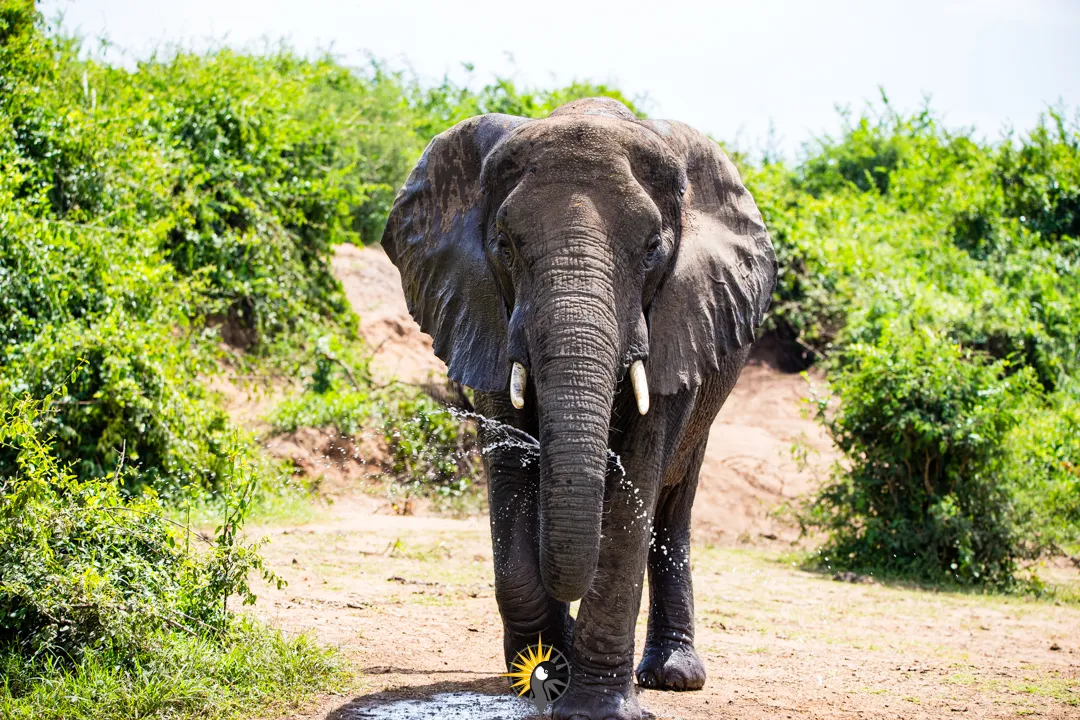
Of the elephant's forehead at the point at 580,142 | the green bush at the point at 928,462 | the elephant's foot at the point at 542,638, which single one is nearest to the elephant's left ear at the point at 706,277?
the elephant's forehead at the point at 580,142

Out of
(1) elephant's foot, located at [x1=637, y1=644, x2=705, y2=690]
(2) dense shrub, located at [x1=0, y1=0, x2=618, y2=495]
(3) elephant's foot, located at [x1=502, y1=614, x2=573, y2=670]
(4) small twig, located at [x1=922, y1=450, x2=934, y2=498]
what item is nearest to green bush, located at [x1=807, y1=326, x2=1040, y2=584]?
(4) small twig, located at [x1=922, y1=450, x2=934, y2=498]

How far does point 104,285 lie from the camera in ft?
31.5

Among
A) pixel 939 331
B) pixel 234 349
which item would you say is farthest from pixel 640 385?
pixel 234 349

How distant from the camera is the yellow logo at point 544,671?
518 cm

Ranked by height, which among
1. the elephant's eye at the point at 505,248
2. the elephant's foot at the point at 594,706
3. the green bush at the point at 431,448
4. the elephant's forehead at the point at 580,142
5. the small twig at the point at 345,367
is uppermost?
the elephant's forehead at the point at 580,142

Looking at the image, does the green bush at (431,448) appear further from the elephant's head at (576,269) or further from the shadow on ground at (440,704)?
the elephant's head at (576,269)

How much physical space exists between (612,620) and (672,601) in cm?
140

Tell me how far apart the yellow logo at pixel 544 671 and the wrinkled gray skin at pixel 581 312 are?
0.06m

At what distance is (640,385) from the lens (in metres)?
Answer: 4.74

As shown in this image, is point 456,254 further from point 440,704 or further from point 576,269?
point 440,704

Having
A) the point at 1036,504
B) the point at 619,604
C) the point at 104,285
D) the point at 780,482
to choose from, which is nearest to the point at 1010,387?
the point at 1036,504

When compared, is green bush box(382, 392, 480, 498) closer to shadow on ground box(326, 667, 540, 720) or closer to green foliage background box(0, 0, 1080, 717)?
green foliage background box(0, 0, 1080, 717)

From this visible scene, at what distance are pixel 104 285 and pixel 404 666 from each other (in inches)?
195

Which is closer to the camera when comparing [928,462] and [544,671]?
[544,671]
